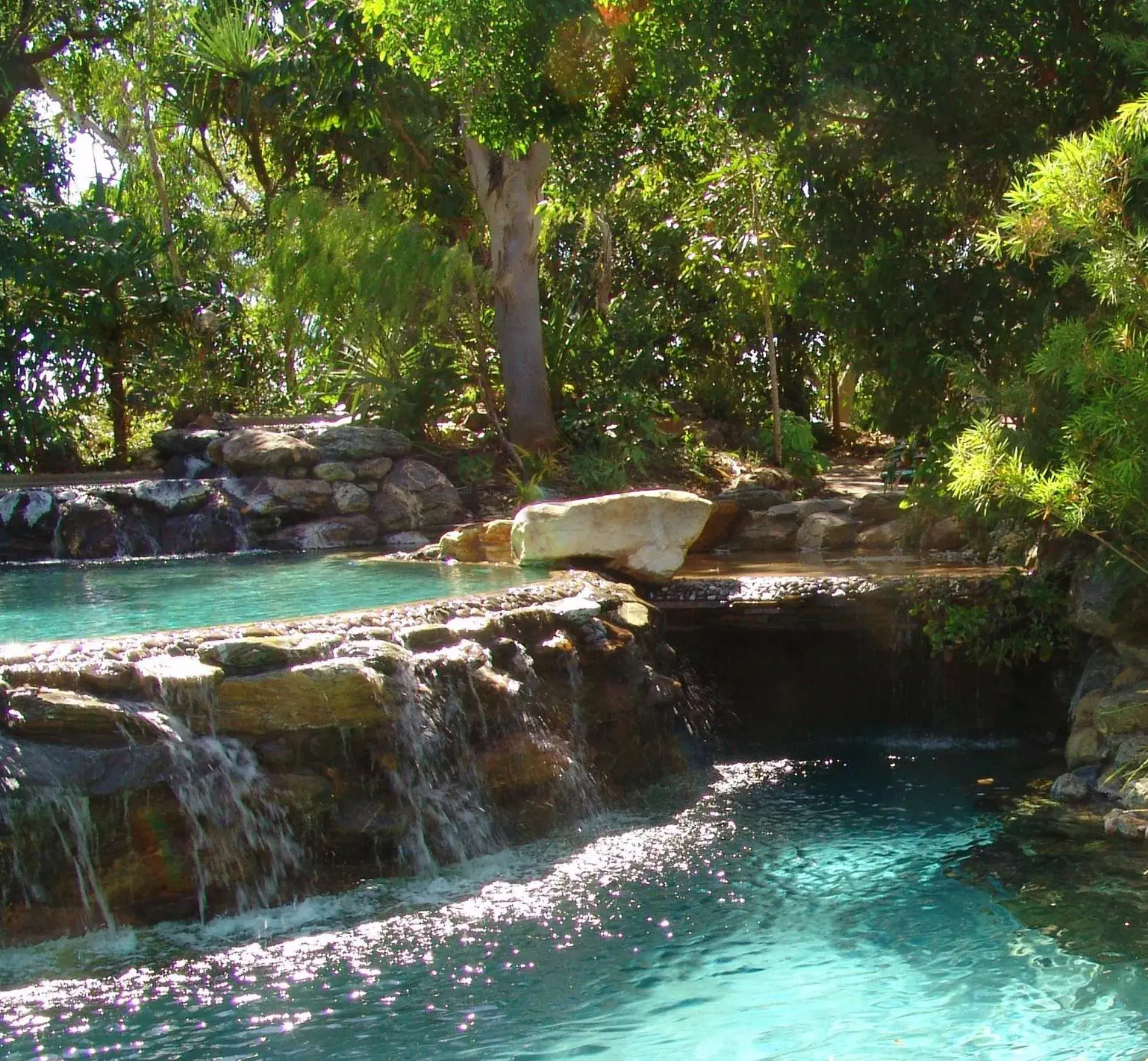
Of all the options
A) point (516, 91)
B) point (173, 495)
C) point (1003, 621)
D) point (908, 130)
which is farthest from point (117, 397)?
point (1003, 621)

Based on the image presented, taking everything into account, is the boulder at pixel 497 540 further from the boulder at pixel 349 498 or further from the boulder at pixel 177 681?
the boulder at pixel 177 681

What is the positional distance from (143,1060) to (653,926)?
6.92 ft

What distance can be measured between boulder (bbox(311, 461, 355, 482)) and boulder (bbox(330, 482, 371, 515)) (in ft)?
0.19

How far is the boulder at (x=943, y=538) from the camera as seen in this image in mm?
11492

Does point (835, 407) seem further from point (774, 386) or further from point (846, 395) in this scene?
point (774, 386)

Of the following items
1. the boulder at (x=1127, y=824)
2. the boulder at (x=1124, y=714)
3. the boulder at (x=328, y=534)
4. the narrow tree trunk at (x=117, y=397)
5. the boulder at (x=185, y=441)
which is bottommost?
the boulder at (x=1127, y=824)

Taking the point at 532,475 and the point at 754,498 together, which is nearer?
the point at 754,498

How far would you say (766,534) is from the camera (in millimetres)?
12516

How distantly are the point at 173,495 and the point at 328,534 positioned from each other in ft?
5.05

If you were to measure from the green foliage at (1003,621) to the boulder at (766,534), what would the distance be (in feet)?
10.7

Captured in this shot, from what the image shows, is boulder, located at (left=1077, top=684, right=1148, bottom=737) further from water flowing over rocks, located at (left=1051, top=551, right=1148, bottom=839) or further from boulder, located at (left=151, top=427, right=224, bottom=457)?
boulder, located at (left=151, top=427, right=224, bottom=457)

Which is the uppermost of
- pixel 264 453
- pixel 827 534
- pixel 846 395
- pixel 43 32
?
pixel 43 32

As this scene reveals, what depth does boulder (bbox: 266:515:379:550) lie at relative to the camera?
1292 centimetres

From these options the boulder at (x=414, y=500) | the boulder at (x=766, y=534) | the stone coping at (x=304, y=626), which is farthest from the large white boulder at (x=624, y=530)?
the boulder at (x=414, y=500)
